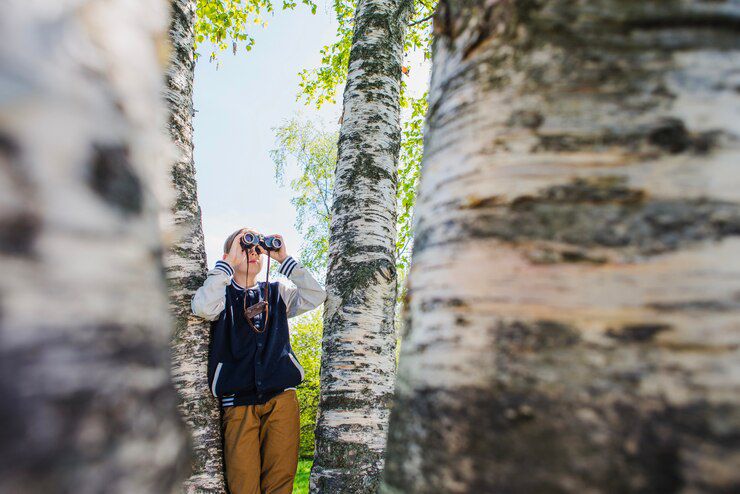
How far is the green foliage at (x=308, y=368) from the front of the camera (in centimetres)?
1071

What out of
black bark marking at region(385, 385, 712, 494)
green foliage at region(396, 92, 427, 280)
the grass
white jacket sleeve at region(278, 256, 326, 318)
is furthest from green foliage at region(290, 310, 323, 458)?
black bark marking at region(385, 385, 712, 494)

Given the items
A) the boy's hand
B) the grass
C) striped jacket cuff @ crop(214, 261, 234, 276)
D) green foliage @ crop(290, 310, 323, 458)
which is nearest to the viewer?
striped jacket cuff @ crop(214, 261, 234, 276)

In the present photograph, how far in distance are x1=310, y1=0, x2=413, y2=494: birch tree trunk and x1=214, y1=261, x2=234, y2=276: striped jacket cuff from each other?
0.65 m

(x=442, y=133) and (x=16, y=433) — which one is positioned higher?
(x=442, y=133)

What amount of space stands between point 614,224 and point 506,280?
0.41ft

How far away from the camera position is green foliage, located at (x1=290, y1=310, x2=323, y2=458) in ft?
35.1

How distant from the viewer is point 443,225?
24.7 inches

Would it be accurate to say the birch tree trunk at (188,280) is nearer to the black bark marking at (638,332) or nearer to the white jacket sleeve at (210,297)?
the white jacket sleeve at (210,297)

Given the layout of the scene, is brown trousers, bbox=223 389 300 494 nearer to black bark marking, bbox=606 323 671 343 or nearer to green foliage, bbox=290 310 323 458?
black bark marking, bbox=606 323 671 343

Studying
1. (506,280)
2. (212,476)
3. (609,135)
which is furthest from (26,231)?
(212,476)

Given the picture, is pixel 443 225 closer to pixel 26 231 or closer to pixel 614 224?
pixel 614 224

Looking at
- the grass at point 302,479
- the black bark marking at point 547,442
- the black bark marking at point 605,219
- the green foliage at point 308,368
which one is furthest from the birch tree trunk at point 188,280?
the green foliage at point 308,368

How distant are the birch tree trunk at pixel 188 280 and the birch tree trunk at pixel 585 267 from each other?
2104 mm

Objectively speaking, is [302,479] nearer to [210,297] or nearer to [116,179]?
[210,297]
